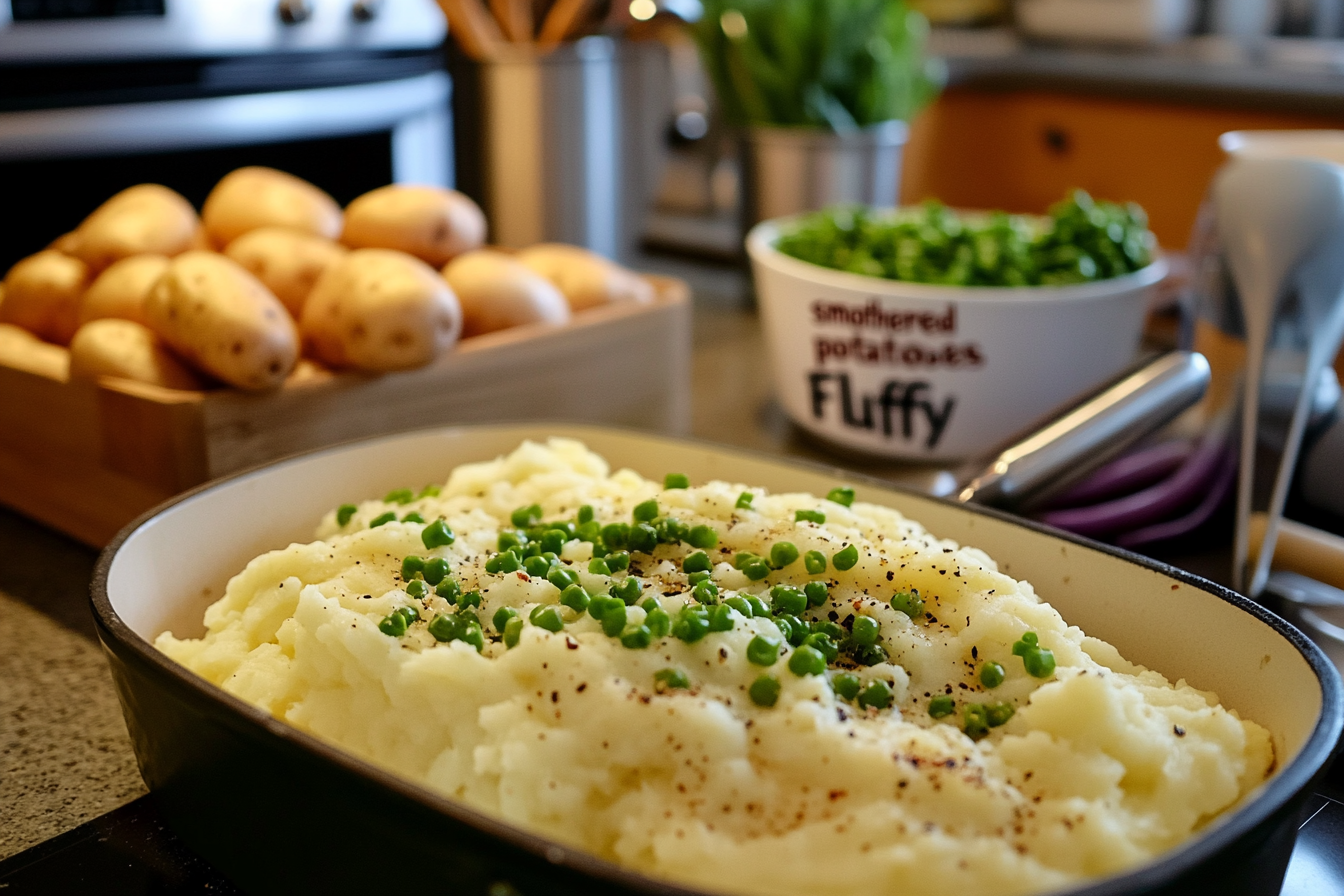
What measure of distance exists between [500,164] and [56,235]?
86 centimetres

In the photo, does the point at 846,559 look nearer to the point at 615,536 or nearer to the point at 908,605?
the point at 908,605

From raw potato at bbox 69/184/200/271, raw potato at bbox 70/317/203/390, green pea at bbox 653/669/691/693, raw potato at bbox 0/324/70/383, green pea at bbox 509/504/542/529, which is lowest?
green pea at bbox 509/504/542/529

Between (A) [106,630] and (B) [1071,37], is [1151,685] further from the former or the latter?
(B) [1071,37]

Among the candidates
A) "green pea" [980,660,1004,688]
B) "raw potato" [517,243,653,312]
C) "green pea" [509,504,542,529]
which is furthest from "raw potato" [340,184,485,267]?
"green pea" [980,660,1004,688]

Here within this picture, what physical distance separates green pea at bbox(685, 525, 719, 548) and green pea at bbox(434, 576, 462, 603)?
0.21m

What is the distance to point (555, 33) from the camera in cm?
241

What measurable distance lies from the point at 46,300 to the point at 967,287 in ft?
4.21

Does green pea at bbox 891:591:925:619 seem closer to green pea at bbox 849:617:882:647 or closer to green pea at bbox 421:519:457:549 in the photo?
green pea at bbox 849:617:882:647

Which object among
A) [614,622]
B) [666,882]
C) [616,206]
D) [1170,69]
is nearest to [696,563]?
[614,622]

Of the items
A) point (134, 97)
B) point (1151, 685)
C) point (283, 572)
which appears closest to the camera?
point (1151, 685)

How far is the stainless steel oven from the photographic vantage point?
1.92m

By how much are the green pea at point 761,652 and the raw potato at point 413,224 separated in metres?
1.04

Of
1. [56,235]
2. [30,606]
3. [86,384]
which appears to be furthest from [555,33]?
[30,606]

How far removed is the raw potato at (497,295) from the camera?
1.63 m
